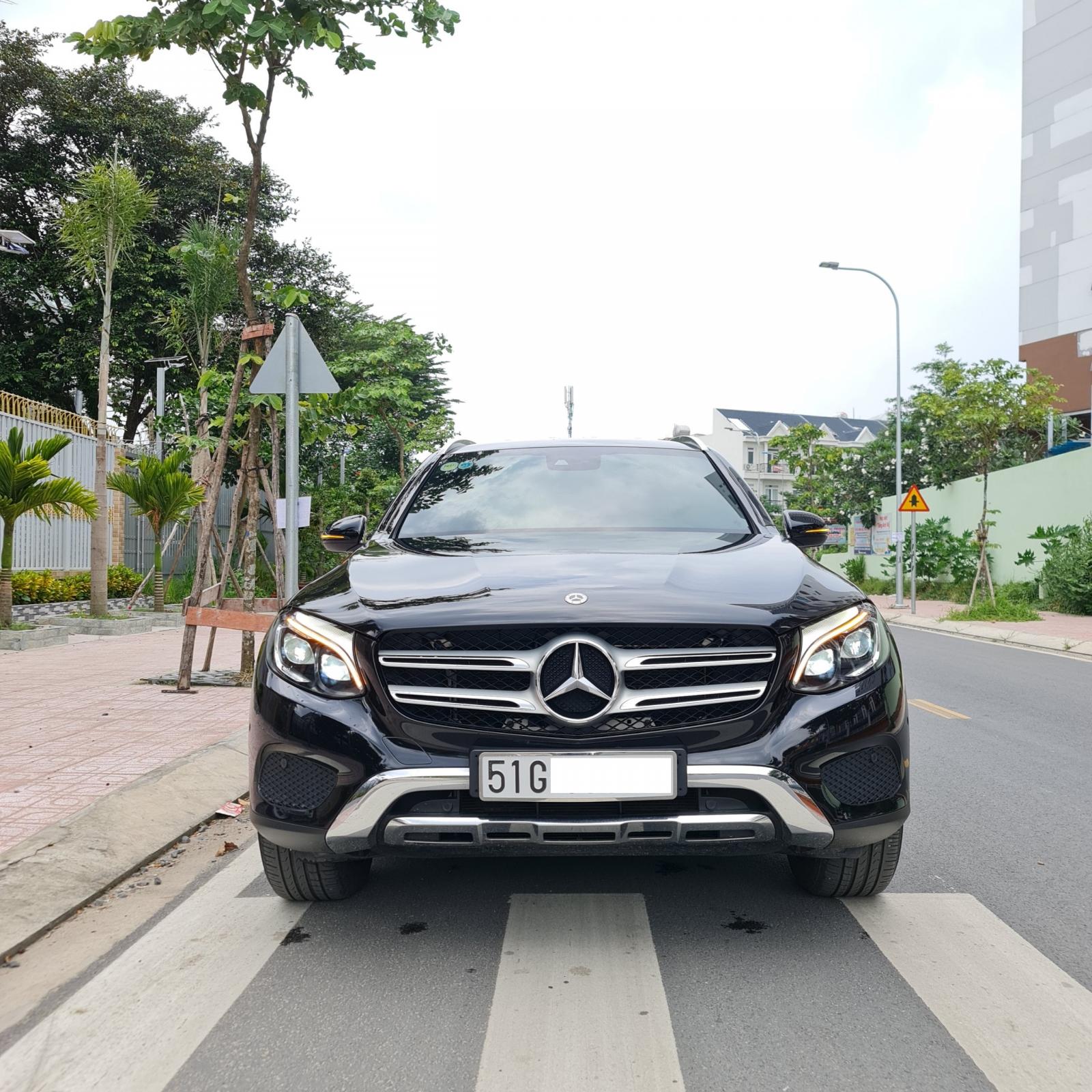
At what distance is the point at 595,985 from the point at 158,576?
1736 cm

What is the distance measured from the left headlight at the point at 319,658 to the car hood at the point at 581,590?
0.05 metres

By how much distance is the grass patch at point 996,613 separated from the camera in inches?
806

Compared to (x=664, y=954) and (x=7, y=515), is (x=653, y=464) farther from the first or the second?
(x=7, y=515)

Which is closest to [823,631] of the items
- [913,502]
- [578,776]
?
[578,776]

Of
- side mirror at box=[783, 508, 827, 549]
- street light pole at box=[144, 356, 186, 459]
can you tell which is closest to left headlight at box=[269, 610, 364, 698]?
side mirror at box=[783, 508, 827, 549]

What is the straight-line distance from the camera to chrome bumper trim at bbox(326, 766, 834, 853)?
294 cm

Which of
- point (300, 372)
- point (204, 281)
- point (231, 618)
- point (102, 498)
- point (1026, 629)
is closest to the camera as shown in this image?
point (300, 372)

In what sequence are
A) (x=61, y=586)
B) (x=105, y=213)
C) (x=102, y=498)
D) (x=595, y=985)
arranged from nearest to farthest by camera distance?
1. (x=595, y=985)
2. (x=105, y=213)
3. (x=102, y=498)
4. (x=61, y=586)

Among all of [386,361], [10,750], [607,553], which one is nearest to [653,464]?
[607,553]

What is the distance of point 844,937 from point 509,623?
4.51ft

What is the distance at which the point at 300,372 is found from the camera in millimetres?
7816

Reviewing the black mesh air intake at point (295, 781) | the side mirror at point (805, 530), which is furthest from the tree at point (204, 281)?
the black mesh air intake at point (295, 781)

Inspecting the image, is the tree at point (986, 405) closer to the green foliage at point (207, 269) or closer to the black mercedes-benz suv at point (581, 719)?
the green foliage at point (207, 269)

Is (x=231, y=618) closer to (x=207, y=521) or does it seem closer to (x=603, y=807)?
(x=207, y=521)
